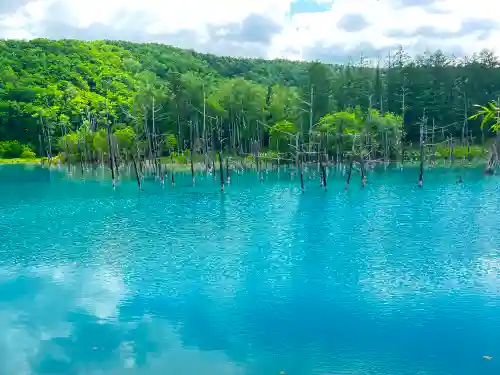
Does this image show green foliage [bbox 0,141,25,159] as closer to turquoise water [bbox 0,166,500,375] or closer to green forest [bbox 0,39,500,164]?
green forest [bbox 0,39,500,164]

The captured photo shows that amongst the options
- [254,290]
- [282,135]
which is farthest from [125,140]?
[254,290]

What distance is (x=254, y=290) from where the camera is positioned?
25.3 meters

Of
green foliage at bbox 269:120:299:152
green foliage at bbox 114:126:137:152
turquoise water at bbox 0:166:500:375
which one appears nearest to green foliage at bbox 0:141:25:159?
green foliage at bbox 114:126:137:152

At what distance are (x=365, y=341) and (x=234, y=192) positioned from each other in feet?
147

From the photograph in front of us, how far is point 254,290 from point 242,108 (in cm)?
8703

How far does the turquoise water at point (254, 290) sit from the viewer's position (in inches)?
725

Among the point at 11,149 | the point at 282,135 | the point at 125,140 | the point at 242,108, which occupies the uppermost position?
the point at 242,108

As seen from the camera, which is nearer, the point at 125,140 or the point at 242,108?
the point at 125,140

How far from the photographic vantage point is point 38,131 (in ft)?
467

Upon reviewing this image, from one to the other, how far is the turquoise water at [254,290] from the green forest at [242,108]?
30.7m

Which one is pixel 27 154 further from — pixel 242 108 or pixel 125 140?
pixel 242 108

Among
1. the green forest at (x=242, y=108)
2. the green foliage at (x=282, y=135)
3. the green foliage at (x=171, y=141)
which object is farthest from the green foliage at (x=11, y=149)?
the green foliage at (x=282, y=135)

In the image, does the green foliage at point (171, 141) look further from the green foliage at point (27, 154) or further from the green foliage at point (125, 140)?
the green foliage at point (27, 154)

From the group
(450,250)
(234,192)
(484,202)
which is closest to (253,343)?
(450,250)
